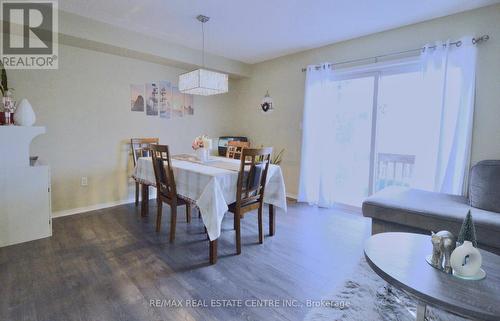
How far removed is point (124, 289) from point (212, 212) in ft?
2.69

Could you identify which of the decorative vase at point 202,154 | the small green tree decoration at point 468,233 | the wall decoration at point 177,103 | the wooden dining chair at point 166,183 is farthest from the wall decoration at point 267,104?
the small green tree decoration at point 468,233

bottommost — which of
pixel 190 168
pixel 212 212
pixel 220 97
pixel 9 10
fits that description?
pixel 212 212

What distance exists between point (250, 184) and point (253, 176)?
0.08m

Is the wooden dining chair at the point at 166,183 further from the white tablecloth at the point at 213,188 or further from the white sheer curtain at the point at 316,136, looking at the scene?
the white sheer curtain at the point at 316,136

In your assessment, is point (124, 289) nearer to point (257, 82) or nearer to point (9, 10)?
point (9, 10)

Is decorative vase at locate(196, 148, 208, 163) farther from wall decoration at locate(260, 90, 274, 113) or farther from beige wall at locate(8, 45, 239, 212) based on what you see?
wall decoration at locate(260, 90, 274, 113)

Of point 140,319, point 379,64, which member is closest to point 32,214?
point 140,319

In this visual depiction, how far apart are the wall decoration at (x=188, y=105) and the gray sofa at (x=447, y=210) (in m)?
3.26

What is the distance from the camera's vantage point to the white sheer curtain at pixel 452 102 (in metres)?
2.72

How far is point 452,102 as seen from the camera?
2.80 meters

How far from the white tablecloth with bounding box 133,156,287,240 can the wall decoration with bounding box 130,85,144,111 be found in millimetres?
1612

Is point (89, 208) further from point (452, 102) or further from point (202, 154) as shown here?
point (452, 102)

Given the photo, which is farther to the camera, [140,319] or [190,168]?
[190,168]

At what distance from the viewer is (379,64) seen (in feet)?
11.1
